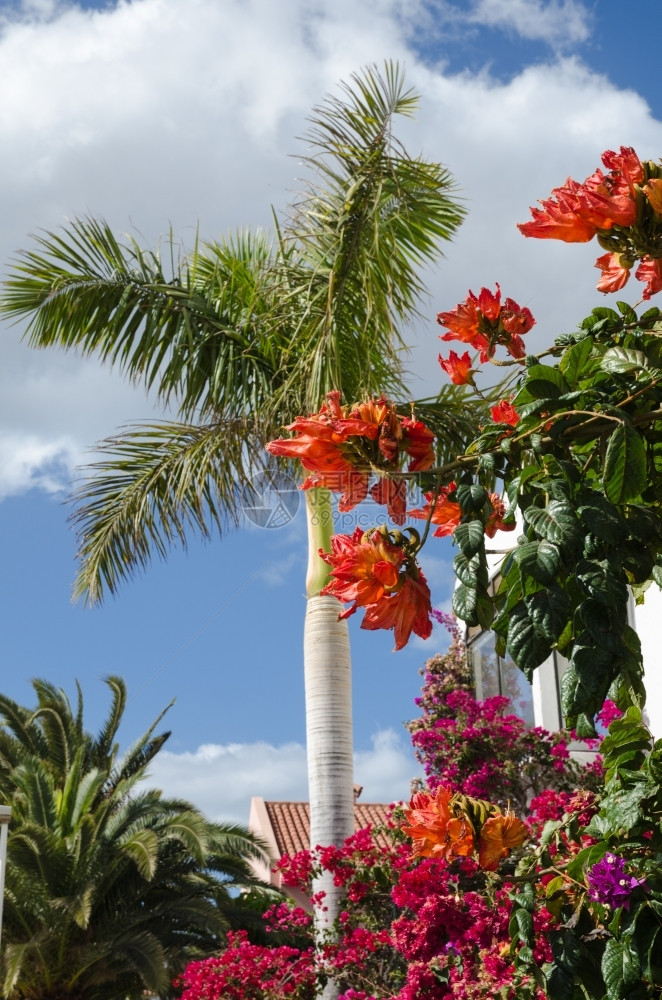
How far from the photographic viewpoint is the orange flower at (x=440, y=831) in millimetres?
2678

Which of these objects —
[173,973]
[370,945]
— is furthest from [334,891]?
[173,973]

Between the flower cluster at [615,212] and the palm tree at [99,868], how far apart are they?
14037 millimetres

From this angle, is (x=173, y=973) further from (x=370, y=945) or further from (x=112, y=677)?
(x=370, y=945)

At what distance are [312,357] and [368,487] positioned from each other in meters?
6.81

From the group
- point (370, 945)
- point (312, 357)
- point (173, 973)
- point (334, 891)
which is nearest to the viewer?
A: point (370, 945)

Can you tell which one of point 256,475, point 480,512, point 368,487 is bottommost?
point 480,512

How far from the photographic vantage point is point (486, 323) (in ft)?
9.25

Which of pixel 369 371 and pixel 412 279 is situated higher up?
pixel 412 279

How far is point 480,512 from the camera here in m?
2.14

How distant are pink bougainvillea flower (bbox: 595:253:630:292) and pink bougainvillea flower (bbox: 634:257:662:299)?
0.05 m

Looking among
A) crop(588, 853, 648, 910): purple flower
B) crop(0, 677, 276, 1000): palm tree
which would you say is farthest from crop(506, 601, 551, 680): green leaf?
crop(0, 677, 276, 1000): palm tree

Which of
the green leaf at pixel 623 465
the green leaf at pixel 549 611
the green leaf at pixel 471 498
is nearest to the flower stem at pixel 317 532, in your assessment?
the green leaf at pixel 471 498

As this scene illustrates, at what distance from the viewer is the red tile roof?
81.7 ft

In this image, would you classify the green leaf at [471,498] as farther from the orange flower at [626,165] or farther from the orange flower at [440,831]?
the orange flower at [440,831]
